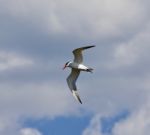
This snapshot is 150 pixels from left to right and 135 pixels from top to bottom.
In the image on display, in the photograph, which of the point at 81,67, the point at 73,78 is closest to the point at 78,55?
the point at 81,67

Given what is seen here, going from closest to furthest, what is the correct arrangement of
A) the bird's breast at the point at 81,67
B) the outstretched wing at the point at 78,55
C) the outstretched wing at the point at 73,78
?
1. the bird's breast at the point at 81,67
2. the outstretched wing at the point at 78,55
3. the outstretched wing at the point at 73,78

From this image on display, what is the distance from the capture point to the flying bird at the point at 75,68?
72312mm

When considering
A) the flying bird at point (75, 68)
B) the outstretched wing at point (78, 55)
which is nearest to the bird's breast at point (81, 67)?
the flying bird at point (75, 68)

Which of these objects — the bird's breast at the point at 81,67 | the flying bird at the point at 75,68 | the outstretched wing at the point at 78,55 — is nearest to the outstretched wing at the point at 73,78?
the flying bird at the point at 75,68

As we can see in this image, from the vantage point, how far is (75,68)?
7381cm

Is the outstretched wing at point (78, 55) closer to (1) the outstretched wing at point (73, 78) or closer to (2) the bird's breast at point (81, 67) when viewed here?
(2) the bird's breast at point (81, 67)

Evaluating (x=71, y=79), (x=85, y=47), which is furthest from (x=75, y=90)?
(x=85, y=47)

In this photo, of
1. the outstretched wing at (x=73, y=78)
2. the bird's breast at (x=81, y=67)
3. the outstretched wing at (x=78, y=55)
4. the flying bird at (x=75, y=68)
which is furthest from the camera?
the outstretched wing at (x=73, y=78)

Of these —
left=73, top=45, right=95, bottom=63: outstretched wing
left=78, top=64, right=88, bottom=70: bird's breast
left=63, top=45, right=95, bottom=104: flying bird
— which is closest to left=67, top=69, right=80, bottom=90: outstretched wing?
left=63, top=45, right=95, bottom=104: flying bird

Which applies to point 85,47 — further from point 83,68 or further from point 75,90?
point 75,90

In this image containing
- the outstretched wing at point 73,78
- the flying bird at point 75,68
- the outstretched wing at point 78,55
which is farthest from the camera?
the outstretched wing at point 73,78

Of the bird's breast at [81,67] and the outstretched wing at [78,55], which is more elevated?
the outstretched wing at [78,55]

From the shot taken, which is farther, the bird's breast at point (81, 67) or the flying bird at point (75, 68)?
the flying bird at point (75, 68)

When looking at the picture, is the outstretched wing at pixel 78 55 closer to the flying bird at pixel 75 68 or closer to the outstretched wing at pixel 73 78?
the flying bird at pixel 75 68
